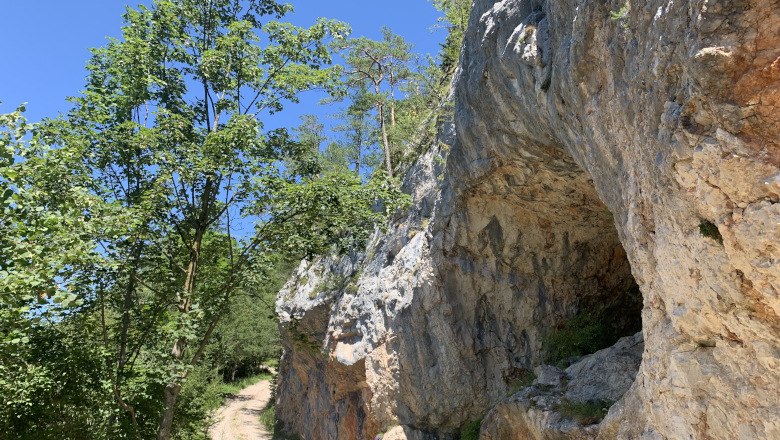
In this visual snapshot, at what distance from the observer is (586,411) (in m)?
7.71

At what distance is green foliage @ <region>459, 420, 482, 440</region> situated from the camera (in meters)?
10.6

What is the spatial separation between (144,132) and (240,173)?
1.88 metres

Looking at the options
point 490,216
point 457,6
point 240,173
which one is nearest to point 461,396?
point 490,216

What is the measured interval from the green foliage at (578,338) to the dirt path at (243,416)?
12737 mm

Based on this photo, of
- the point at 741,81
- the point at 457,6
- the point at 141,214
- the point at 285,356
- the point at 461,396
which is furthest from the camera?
the point at 285,356

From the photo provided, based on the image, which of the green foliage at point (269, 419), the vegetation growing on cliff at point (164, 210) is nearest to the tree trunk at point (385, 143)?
the vegetation growing on cliff at point (164, 210)

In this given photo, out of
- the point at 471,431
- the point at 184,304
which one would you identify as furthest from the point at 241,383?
the point at 471,431

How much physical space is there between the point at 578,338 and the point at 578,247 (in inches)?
75.9

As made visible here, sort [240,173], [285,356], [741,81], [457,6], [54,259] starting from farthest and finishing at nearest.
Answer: [285,356] < [457,6] < [240,173] < [54,259] < [741,81]

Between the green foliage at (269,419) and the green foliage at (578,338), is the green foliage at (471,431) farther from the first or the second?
the green foliage at (269,419)

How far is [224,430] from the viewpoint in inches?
923

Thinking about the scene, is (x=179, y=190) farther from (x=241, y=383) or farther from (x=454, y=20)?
(x=241, y=383)

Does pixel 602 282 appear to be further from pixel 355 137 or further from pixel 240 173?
pixel 355 137

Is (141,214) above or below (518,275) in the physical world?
above
